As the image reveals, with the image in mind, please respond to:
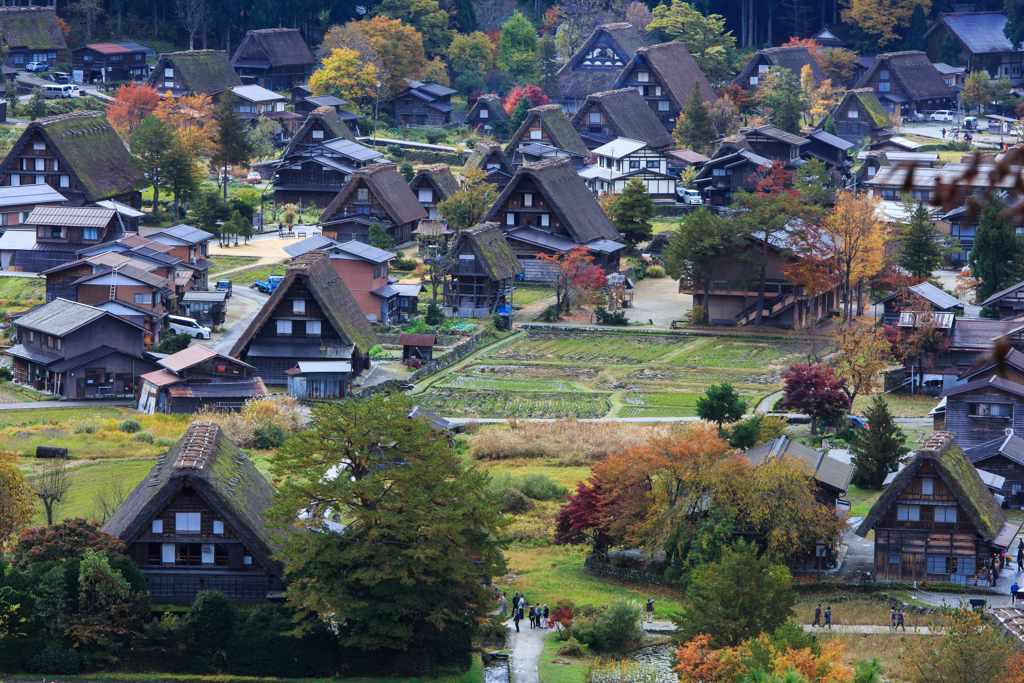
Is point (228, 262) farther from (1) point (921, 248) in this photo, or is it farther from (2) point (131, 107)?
(1) point (921, 248)

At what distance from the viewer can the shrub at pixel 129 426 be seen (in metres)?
45.3

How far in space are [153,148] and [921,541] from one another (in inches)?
2024

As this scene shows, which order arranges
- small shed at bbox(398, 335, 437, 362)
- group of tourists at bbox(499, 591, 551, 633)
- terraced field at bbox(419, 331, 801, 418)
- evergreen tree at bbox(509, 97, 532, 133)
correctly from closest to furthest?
1. group of tourists at bbox(499, 591, 551, 633)
2. terraced field at bbox(419, 331, 801, 418)
3. small shed at bbox(398, 335, 437, 362)
4. evergreen tree at bbox(509, 97, 532, 133)

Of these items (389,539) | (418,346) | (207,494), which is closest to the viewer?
(389,539)

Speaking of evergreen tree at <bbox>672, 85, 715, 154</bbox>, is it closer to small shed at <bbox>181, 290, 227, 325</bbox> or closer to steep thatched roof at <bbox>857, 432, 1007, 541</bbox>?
small shed at <bbox>181, 290, 227, 325</bbox>

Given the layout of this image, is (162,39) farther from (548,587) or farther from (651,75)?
(548,587)

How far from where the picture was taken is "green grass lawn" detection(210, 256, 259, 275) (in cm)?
6856

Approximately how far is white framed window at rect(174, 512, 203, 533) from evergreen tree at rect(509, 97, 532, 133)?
6797 centimetres

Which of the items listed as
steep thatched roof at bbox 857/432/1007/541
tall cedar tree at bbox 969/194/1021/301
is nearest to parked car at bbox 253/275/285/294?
tall cedar tree at bbox 969/194/1021/301

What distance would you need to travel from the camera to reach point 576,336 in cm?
6134

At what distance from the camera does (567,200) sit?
A: 2835 inches

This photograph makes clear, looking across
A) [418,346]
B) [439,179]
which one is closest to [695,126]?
[439,179]

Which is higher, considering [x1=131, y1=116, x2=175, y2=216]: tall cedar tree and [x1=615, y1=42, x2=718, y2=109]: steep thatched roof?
[x1=615, y1=42, x2=718, y2=109]: steep thatched roof

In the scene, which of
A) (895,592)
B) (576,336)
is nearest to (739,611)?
(895,592)
